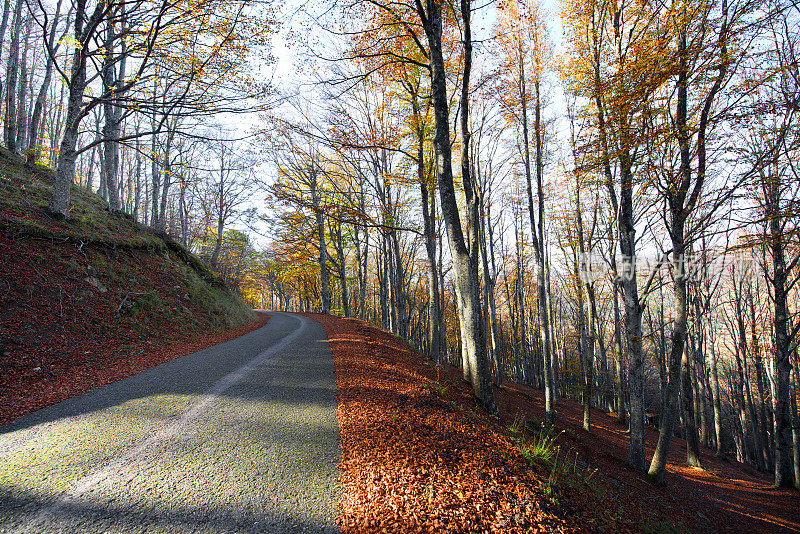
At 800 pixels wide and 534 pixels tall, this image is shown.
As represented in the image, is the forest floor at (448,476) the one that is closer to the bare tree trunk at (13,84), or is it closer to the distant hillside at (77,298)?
the distant hillside at (77,298)

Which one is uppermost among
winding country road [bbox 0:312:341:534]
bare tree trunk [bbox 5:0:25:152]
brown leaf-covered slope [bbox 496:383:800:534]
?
bare tree trunk [bbox 5:0:25:152]

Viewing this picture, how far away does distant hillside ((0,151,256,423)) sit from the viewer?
476cm

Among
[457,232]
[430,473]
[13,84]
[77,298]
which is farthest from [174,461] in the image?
[13,84]

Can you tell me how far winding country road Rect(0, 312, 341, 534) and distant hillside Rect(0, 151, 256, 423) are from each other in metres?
0.97

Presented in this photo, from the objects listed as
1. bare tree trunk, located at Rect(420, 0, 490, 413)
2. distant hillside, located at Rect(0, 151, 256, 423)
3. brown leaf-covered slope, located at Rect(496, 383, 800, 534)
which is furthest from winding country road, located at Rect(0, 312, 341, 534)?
brown leaf-covered slope, located at Rect(496, 383, 800, 534)

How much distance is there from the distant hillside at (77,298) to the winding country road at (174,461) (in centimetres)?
97

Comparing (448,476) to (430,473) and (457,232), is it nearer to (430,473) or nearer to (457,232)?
(430,473)

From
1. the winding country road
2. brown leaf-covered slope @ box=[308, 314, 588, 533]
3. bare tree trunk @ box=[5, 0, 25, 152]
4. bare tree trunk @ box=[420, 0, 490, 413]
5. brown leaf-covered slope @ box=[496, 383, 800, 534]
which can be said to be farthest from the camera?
bare tree trunk @ box=[5, 0, 25, 152]

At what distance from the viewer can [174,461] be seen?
2.76m

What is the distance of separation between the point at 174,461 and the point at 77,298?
20.5ft

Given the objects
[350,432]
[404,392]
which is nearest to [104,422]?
[350,432]

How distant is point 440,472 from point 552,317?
70.2 feet

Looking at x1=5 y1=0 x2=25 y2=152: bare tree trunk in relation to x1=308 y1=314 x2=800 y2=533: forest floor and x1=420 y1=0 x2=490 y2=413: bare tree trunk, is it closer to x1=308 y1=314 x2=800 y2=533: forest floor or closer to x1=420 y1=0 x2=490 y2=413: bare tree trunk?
x1=308 y1=314 x2=800 y2=533: forest floor

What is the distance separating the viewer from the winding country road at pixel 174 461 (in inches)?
84.1
